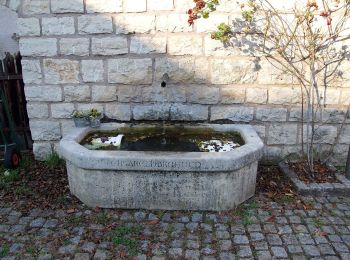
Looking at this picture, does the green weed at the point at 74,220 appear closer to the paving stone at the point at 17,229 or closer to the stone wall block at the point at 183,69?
the paving stone at the point at 17,229

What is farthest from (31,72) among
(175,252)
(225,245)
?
(225,245)

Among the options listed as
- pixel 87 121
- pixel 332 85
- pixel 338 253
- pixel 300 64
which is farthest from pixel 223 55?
pixel 338 253

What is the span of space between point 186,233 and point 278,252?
76 centimetres

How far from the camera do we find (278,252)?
2863 mm

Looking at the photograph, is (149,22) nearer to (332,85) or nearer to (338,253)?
(332,85)

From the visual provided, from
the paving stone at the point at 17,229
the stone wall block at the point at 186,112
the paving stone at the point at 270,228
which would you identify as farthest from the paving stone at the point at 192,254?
the stone wall block at the point at 186,112

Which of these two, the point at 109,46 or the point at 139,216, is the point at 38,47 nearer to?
the point at 109,46

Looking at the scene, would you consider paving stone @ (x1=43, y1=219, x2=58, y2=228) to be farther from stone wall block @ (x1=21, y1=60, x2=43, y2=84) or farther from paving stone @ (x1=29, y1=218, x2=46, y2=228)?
stone wall block @ (x1=21, y1=60, x2=43, y2=84)

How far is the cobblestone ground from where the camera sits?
9.39 ft

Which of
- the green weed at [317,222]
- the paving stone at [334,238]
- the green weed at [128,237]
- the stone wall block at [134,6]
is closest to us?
the green weed at [128,237]

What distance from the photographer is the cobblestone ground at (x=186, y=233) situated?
286cm

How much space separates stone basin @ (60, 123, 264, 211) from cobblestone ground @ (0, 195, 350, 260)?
0.10 metres

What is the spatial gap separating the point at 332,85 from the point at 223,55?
1283 mm

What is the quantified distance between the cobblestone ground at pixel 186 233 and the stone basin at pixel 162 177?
0.33 ft
